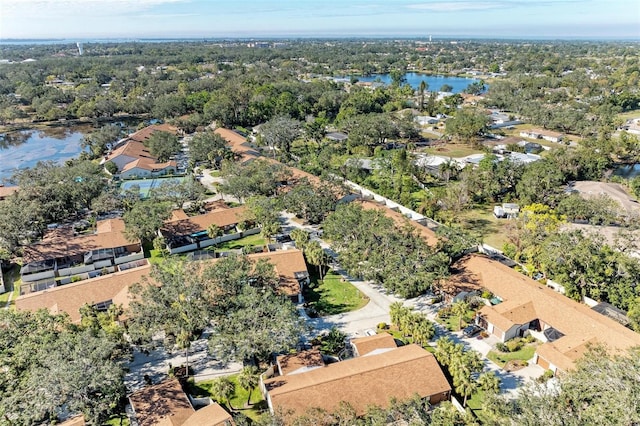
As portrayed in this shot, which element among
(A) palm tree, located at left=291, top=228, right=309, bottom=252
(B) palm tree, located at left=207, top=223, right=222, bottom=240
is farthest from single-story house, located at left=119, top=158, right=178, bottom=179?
(A) palm tree, located at left=291, top=228, right=309, bottom=252

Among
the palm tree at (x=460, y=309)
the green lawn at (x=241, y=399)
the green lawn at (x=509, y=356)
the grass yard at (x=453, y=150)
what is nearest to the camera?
the green lawn at (x=241, y=399)

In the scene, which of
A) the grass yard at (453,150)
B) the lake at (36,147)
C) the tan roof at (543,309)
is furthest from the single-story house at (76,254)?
the grass yard at (453,150)

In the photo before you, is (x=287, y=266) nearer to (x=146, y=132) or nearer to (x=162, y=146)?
(x=162, y=146)

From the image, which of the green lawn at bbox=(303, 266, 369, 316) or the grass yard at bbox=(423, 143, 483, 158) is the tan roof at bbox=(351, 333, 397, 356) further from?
the grass yard at bbox=(423, 143, 483, 158)

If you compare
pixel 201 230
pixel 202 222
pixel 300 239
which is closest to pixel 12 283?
pixel 201 230

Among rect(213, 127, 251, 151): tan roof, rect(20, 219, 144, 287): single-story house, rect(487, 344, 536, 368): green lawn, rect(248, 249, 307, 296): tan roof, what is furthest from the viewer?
rect(213, 127, 251, 151): tan roof

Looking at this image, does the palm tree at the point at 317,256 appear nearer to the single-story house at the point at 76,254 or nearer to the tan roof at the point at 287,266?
the tan roof at the point at 287,266
